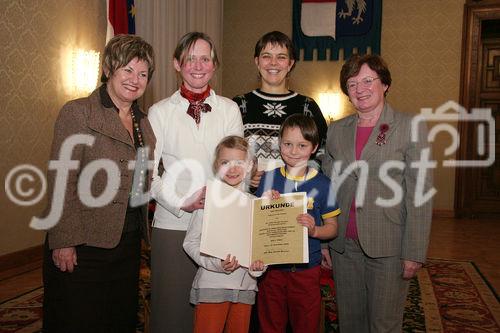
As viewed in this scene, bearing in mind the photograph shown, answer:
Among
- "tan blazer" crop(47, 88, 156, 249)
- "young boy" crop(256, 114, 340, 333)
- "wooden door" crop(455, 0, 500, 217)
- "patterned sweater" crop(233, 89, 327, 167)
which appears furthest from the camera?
"wooden door" crop(455, 0, 500, 217)

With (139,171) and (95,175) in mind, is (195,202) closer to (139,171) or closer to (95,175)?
(139,171)

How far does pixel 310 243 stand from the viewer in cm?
226

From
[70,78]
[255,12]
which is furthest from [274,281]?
[255,12]

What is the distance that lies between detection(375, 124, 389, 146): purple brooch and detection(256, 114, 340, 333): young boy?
0.30 m

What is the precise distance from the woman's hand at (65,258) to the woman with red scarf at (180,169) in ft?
1.41

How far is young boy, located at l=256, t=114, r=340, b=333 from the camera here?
221 cm

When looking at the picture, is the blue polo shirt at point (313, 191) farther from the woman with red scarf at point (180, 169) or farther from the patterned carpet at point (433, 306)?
the patterned carpet at point (433, 306)

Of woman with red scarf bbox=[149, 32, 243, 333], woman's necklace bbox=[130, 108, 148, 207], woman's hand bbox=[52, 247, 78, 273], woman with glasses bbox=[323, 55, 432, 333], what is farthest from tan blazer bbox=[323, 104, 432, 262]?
woman's hand bbox=[52, 247, 78, 273]

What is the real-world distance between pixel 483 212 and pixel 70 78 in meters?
7.39

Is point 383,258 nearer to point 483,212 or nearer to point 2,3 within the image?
point 2,3

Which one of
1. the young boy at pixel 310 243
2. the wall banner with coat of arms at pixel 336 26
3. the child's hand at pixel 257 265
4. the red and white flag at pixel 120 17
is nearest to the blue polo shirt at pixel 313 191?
the young boy at pixel 310 243

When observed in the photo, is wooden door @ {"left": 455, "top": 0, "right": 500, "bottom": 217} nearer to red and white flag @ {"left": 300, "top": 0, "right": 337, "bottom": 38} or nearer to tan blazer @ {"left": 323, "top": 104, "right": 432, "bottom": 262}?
red and white flag @ {"left": 300, "top": 0, "right": 337, "bottom": 38}

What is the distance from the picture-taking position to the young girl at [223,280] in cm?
202

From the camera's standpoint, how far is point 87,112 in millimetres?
1889
